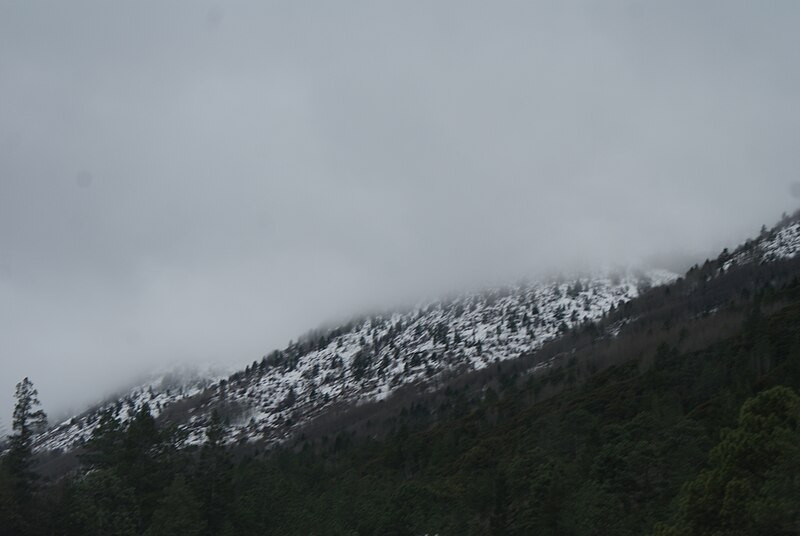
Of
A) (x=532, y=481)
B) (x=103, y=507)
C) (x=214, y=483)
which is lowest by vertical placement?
(x=532, y=481)

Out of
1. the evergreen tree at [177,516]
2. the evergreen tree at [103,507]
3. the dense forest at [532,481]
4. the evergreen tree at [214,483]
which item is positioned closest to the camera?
the dense forest at [532,481]

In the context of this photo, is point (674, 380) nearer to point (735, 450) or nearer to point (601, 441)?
point (601, 441)

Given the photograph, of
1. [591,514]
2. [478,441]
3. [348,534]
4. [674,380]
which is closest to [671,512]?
[591,514]

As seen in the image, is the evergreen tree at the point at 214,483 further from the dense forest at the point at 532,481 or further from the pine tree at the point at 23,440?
the pine tree at the point at 23,440

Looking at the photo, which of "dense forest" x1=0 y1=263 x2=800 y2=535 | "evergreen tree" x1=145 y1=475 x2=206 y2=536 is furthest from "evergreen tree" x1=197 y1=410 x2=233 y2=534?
"evergreen tree" x1=145 y1=475 x2=206 y2=536

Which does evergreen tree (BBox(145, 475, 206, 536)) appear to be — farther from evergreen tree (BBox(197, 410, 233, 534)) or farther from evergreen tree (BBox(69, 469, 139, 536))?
evergreen tree (BBox(197, 410, 233, 534))

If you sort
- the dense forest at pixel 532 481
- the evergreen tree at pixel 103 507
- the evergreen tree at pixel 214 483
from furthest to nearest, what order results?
1. the evergreen tree at pixel 214 483
2. the evergreen tree at pixel 103 507
3. the dense forest at pixel 532 481

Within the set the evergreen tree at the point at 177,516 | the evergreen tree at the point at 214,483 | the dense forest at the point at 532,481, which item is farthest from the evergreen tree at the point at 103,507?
the evergreen tree at the point at 214,483

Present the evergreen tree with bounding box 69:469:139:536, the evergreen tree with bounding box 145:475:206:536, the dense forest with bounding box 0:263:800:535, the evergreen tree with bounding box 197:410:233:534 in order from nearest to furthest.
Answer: the dense forest with bounding box 0:263:800:535
the evergreen tree with bounding box 145:475:206:536
the evergreen tree with bounding box 69:469:139:536
the evergreen tree with bounding box 197:410:233:534

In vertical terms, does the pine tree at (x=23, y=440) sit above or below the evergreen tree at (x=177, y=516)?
above

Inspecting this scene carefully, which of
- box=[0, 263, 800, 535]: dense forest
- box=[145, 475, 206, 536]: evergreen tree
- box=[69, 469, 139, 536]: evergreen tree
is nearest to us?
box=[0, 263, 800, 535]: dense forest

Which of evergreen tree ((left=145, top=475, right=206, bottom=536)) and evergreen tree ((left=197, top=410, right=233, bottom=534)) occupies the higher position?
evergreen tree ((left=197, top=410, right=233, bottom=534))

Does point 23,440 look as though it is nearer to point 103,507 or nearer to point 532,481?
point 103,507

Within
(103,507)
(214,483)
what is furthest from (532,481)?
(103,507)
